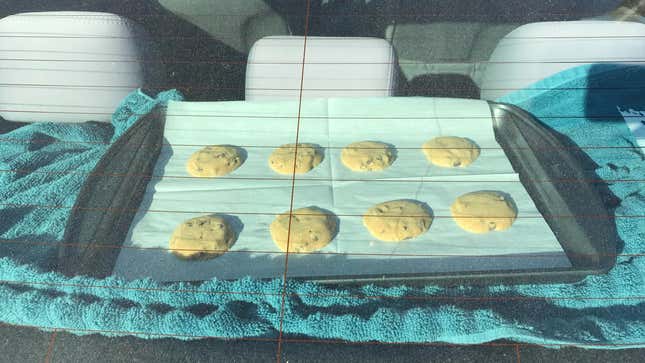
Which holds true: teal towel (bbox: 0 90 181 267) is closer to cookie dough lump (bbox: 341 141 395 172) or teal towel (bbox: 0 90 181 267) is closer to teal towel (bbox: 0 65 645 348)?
teal towel (bbox: 0 65 645 348)

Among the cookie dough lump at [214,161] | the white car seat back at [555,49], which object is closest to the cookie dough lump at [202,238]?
the cookie dough lump at [214,161]

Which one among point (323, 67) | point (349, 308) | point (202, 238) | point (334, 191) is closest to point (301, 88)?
point (323, 67)

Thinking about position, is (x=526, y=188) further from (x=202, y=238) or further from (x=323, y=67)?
(x=202, y=238)

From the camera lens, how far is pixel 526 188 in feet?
2.93

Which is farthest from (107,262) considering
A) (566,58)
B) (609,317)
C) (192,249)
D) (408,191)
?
(566,58)

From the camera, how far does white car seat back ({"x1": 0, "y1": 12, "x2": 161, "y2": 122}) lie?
0.80 metres

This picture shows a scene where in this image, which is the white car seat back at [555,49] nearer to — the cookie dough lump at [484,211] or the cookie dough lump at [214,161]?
the cookie dough lump at [484,211]

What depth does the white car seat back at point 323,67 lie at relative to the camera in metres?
0.87

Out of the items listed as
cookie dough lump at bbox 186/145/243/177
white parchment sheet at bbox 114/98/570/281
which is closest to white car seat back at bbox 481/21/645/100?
white parchment sheet at bbox 114/98/570/281

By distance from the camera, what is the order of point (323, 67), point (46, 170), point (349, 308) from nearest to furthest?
1. point (349, 308)
2. point (46, 170)
3. point (323, 67)

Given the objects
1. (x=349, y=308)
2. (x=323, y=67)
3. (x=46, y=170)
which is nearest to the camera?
(x=349, y=308)

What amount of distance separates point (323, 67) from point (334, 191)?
0.25 m

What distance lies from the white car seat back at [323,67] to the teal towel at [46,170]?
18 cm

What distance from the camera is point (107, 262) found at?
28.7 inches
